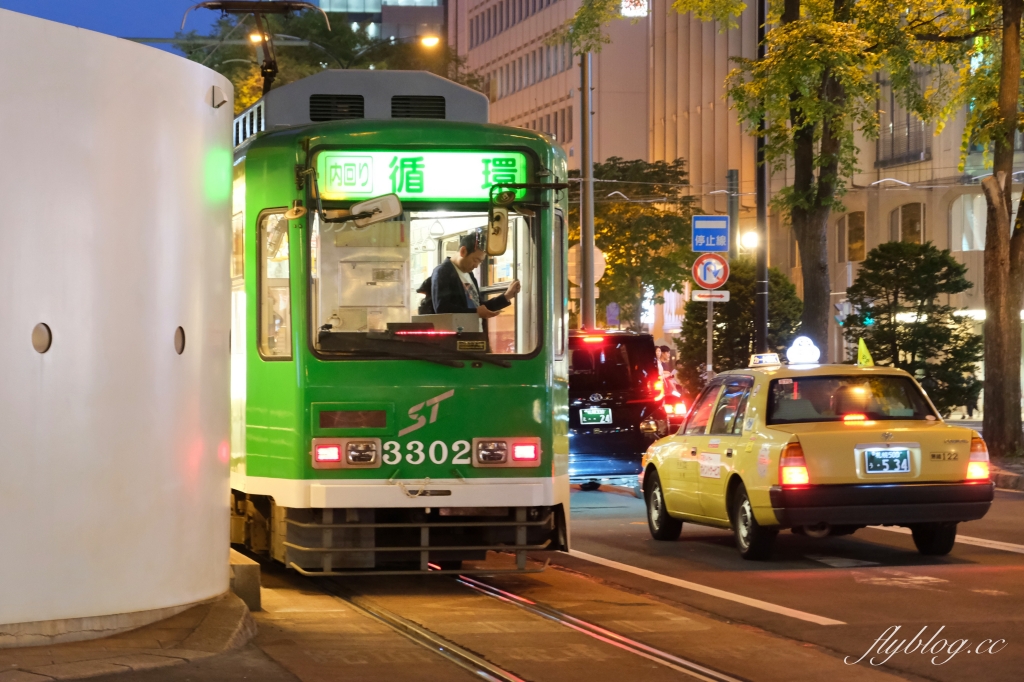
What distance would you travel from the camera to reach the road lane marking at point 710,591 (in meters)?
9.86

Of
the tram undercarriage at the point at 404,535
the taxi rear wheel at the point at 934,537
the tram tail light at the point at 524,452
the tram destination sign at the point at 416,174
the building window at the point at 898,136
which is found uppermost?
the building window at the point at 898,136

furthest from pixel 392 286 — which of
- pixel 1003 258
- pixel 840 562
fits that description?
pixel 1003 258

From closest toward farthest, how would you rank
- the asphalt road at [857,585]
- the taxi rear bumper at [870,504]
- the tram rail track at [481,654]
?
the tram rail track at [481,654], the asphalt road at [857,585], the taxi rear bumper at [870,504]

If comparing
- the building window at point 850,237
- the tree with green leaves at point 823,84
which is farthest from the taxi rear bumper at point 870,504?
the building window at point 850,237

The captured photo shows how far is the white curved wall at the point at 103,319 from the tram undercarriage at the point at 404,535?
6.20 feet

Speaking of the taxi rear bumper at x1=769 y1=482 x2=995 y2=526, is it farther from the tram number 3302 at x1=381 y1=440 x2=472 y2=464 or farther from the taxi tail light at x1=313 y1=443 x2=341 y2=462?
the taxi tail light at x1=313 y1=443 x2=341 y2=462

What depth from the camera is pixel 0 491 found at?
7.39m

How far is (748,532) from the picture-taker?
1281 cm

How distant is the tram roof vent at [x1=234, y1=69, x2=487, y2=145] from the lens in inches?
504

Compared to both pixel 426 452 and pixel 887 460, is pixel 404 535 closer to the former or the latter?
pixel 426 452

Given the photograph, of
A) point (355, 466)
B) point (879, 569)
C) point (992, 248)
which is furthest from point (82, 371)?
point (992, 248)

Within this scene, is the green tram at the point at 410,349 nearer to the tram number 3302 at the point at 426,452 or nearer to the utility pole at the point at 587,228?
the tram number 3302 at the point at 426,452

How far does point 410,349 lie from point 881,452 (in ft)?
12.8

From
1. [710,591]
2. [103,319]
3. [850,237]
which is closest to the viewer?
[103,319]
